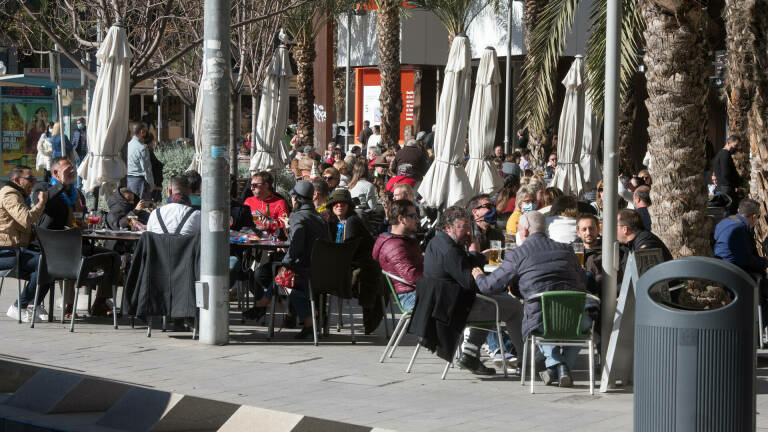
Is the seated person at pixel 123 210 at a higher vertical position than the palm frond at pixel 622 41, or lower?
lower

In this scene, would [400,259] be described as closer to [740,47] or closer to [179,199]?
[179,199]

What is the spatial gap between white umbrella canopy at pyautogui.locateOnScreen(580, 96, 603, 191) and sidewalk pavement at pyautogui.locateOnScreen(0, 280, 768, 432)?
7015mm

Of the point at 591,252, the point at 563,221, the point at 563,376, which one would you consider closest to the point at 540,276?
the point at 563,376

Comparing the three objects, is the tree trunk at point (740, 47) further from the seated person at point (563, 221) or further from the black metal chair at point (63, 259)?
the black metal chair at point (63, 259)

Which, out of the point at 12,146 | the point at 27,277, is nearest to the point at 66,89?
the point at 12,146

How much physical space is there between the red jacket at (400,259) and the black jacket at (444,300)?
24.0 inches

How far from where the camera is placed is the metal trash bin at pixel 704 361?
5.15 meters

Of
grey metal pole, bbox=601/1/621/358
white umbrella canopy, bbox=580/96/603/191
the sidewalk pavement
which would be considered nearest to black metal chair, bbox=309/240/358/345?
the sidewalk pavement

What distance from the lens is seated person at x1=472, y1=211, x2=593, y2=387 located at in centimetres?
840

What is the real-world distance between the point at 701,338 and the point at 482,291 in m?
3.57

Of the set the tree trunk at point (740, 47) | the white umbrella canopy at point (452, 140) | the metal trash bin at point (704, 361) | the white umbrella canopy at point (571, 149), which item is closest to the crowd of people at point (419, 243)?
the white umbrella canopy at point (452, 140)

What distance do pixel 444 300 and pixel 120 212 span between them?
17.0 feet

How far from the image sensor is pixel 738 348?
16.9ft

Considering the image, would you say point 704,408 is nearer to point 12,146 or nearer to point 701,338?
point 701,338
